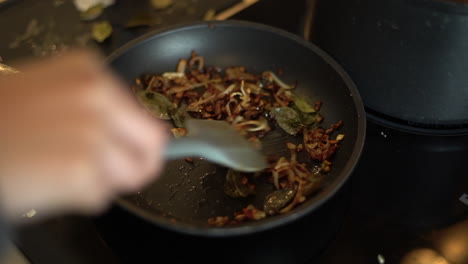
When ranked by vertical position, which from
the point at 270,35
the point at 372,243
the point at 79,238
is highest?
the point at 270,35

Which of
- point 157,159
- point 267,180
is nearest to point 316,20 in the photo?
point 267,180

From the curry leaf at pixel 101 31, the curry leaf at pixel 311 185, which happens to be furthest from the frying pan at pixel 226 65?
the curry leaf at pixel 101 31

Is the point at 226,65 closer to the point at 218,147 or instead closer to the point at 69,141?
the point at 218,147

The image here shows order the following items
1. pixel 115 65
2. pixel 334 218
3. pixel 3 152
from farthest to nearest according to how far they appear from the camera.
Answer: pixel 115 65 → pixel 334 218 → pixel 3 152

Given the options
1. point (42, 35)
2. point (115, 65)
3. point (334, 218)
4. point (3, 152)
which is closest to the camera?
point (3, 152)

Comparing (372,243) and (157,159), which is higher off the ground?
(157,159)

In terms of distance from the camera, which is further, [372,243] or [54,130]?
[372,243]

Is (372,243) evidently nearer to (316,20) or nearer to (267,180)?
(267,180)
